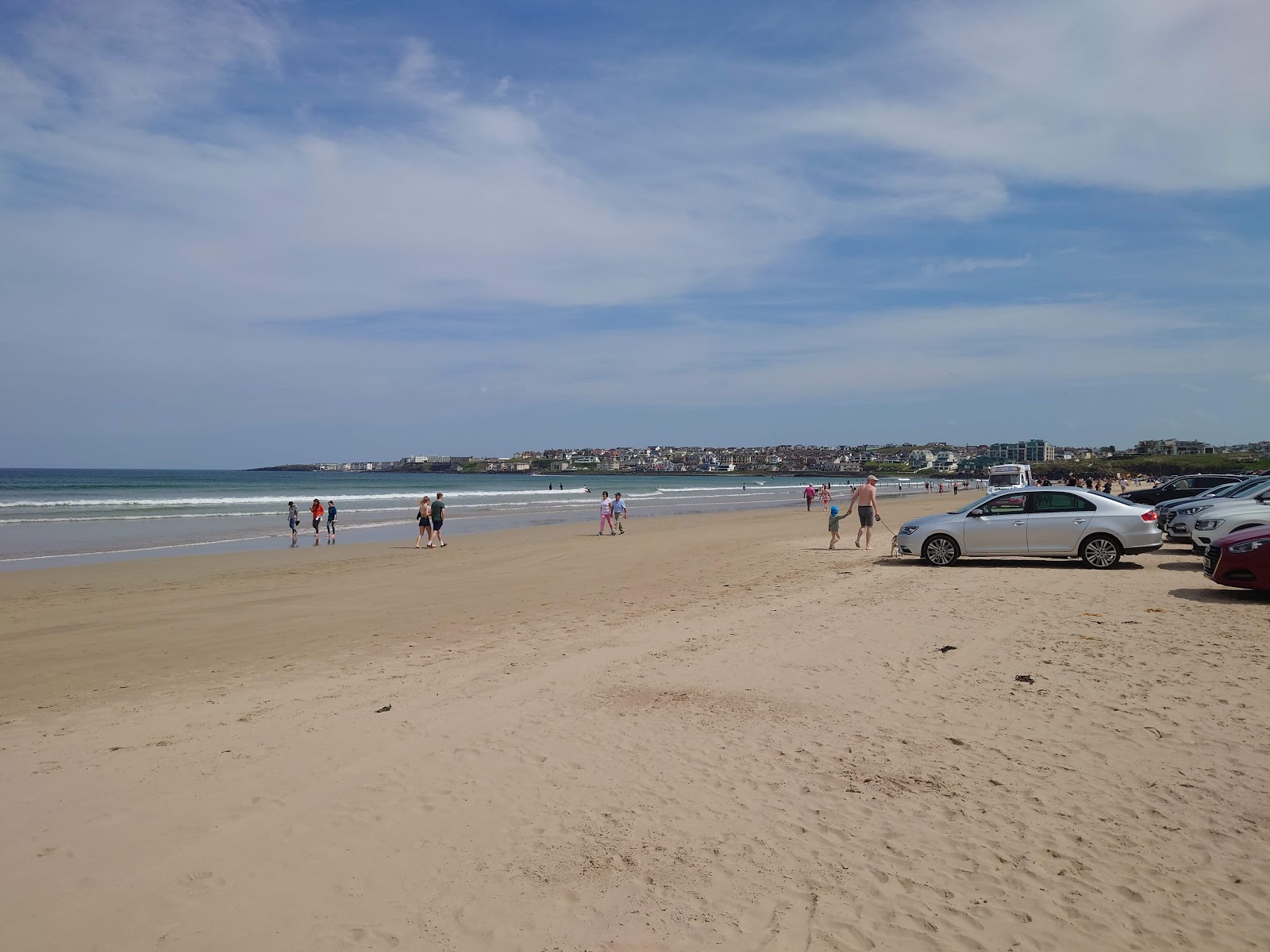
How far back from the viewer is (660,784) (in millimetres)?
5465

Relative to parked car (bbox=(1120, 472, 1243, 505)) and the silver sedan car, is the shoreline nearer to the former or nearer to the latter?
the silver sedan car

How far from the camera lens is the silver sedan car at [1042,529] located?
590 inches

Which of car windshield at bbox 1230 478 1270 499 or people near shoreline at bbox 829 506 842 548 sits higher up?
car windshield at bbox 1230 478 1270 499

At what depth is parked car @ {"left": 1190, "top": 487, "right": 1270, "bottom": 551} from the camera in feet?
49.6

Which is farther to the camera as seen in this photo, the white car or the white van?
the white van

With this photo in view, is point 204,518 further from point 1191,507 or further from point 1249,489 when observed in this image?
point 1249,489

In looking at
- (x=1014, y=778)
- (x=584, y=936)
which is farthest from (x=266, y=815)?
(x=1014, y=778)

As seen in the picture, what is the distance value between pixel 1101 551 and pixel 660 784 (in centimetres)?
1255

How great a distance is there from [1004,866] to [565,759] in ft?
9.32

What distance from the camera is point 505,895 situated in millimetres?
4137

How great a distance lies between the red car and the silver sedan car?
3.12 meters

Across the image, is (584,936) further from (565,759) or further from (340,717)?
(340,717)

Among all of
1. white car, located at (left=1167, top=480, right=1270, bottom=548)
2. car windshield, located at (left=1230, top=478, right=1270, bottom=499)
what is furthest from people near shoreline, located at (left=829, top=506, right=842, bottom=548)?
car windshield, located at (left=1230, top=478, right=1270, bottom=499)

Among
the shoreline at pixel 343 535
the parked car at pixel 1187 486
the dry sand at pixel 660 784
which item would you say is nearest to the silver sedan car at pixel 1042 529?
the dry sand at pixel 660 784
